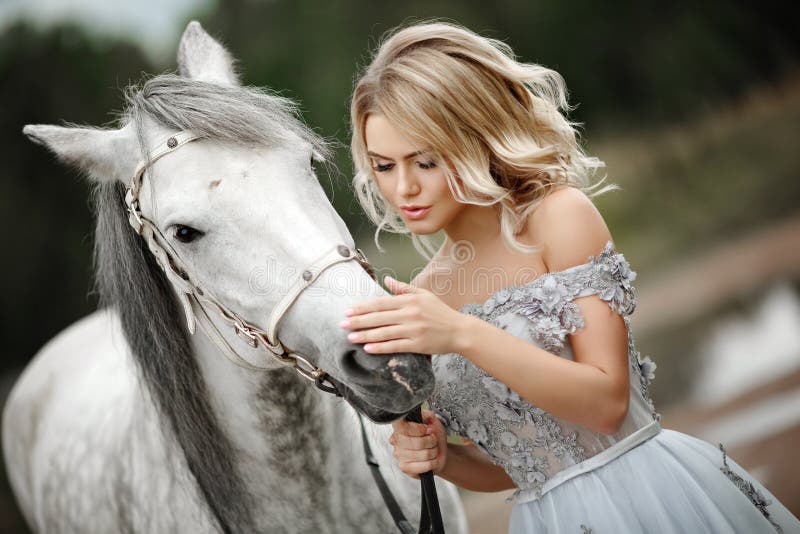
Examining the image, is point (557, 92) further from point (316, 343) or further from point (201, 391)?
point (201, 391)

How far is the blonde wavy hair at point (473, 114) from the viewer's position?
4.64 ft

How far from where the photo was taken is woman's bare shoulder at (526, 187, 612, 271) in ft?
A: 4.57

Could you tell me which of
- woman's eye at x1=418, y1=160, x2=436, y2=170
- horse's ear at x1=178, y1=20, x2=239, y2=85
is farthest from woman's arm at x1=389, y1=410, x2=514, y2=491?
horse's ear at x1=178, y1=20, x2=239, y2=85

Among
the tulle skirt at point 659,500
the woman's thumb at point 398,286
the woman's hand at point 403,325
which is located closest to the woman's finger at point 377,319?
the woman's hand at point 403,325

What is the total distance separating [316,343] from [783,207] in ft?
25.3

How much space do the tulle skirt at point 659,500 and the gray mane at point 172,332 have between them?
2.29 ft

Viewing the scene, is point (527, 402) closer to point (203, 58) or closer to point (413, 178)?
point (413, 178)

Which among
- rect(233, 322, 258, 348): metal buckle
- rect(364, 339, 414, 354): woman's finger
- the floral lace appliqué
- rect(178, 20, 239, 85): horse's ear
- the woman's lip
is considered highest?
rect(178, 20, 239, 85): horse's ear

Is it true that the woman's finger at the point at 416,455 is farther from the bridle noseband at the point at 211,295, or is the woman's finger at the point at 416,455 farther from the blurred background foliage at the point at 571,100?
the blurred background foliage at the point at 571,100

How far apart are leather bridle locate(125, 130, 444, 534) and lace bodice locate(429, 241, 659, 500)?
0.40 feet

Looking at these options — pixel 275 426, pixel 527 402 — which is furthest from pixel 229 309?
pixel 527 402

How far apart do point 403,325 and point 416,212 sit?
0.35m

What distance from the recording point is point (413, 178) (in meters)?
1.46

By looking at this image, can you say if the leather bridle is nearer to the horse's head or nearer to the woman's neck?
the horse's head
